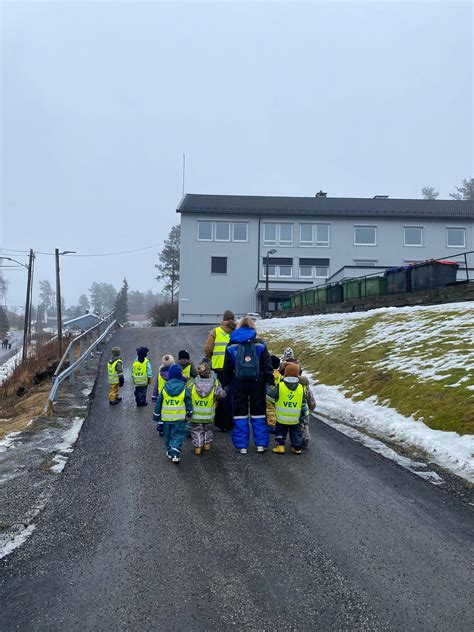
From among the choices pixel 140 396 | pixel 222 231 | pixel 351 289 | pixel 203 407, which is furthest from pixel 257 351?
pixel 222 231

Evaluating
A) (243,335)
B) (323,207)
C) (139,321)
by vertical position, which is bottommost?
(243,335)

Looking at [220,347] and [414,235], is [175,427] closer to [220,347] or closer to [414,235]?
[220,347]

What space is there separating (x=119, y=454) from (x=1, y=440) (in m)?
2.12

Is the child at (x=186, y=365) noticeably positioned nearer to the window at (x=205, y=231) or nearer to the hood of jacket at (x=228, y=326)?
the hood of jacket at (x=228, y=326)

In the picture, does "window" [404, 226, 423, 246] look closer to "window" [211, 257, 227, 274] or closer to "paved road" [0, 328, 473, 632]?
"window" [211, 257, 227, 274]

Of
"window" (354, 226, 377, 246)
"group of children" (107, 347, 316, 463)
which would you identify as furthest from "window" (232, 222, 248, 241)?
"group of children" (107, 347, 316, 463)

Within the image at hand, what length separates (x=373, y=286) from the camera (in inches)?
844

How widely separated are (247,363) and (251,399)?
0.55 m

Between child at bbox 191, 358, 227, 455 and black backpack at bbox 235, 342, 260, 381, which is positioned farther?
child at bbox 191, 358, 227, 455

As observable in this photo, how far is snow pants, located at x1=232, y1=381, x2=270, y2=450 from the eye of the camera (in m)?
6.20

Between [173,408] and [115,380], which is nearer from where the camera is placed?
[173,408]

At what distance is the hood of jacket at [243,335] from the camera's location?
6.29m

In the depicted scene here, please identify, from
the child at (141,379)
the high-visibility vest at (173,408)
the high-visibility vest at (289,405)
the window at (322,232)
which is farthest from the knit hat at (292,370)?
the window at (322,232)

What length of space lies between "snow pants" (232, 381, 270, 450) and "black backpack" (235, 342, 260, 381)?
0.43ft
